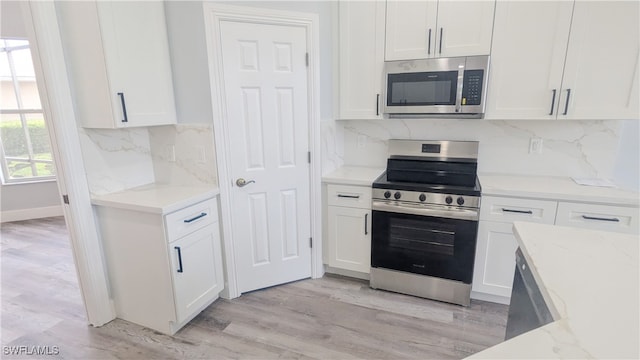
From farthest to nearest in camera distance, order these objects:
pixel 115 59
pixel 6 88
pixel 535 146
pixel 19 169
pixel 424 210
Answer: pixel 19 169 < pixel 6 88 < pixel 535 146 < pixel 424 210 < pixel 115 59

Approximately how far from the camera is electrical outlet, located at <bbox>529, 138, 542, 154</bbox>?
2.65 m

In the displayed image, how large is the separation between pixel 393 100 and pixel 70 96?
219 centimetres

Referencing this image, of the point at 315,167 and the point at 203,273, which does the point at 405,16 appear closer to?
the point at 315,167

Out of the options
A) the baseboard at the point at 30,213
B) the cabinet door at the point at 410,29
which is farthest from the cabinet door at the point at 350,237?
the baseboard at the point at 30,213

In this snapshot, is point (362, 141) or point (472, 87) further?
point (362, 141)

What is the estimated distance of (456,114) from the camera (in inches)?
96.3

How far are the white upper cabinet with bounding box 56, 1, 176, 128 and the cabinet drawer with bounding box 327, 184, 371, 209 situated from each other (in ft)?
4.69

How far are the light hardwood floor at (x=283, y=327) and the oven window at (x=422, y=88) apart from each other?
60.4 inches

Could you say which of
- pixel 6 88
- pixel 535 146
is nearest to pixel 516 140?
pixel 535 146

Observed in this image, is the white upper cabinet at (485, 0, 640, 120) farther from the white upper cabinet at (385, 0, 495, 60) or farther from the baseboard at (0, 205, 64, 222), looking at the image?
the baseboard at (0, 205, 64, 222)

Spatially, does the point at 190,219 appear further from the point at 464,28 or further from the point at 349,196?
the point at 464,28

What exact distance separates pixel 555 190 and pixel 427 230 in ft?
2.90

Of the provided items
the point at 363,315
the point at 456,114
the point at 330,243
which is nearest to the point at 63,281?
the point at 330,243

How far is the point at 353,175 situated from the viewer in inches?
110
